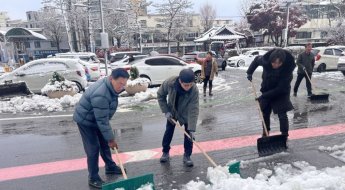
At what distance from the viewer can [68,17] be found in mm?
36281

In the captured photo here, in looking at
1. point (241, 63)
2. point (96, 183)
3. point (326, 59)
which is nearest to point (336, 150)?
point (96, 183)

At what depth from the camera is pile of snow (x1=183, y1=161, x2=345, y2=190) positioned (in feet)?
12.7

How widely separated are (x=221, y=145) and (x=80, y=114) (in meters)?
2.78

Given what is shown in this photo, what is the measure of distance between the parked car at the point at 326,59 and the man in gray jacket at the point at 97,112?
16.3 metres

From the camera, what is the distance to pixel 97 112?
3781mm

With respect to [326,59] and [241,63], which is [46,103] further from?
[241,63]

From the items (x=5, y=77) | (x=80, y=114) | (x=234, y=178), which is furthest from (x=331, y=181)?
(x=5, y=77)

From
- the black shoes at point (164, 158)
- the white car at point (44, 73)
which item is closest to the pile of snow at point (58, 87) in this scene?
the white car at point (44, 73)

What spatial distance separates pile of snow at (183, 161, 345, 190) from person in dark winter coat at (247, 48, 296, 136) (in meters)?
1.12

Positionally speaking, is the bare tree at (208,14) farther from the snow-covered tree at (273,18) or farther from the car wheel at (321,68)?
the car wheel at (321,68)

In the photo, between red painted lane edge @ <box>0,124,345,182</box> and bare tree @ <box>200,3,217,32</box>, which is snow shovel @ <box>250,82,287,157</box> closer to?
red painted lane edge @ <box>0,124,345,182</box>

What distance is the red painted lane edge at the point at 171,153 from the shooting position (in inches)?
194

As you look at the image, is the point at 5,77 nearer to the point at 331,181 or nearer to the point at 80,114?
the point at 80,114

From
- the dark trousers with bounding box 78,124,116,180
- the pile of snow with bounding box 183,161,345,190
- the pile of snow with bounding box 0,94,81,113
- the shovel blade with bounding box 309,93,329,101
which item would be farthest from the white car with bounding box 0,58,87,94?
the pile of snow with bounding box 183,161,345,190
